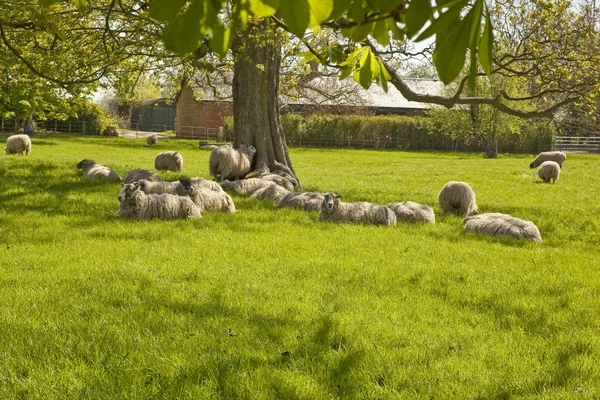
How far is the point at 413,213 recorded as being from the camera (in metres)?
9.97

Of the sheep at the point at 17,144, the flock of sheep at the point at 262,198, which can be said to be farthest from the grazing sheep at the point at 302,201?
the sheep at the point at 17,144

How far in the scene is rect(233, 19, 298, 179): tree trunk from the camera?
14.6 metres

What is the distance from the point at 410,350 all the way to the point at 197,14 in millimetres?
3379

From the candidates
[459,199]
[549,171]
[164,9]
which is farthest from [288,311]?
[549,171]

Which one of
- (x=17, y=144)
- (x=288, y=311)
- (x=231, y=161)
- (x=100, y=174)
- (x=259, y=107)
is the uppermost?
(x=259, y=107)

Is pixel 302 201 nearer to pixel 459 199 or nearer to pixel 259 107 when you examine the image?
pixel 459 199

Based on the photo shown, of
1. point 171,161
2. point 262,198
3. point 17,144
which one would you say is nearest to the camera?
point 262,198

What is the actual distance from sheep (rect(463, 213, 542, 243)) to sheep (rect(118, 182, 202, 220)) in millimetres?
4889

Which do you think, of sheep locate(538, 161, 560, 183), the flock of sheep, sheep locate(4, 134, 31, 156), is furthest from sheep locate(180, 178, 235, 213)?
sheep locate(4, 134, 31, 156)

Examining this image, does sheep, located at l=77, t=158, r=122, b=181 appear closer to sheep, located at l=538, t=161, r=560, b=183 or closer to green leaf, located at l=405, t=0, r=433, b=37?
green leaf, located at l=405, t=0, r=433, b=37

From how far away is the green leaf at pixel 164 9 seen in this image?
110 centimetres

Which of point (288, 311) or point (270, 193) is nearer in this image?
point (288, 311)

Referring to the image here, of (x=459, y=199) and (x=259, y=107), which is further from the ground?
(x=259, y=107)

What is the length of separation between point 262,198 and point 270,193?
0.22m
